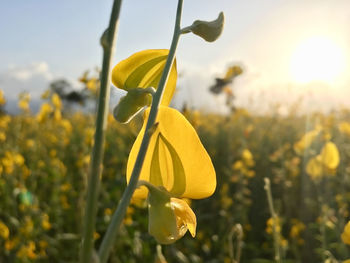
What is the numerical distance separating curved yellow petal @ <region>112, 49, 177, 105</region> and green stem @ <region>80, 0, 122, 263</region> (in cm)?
13

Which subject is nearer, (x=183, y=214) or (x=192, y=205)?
(x=183, y=214)

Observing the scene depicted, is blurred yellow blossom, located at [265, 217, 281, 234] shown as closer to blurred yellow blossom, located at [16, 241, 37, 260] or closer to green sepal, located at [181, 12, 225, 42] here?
green sepal, located at [181, 12, 225, 42]

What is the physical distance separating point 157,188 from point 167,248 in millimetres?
1948

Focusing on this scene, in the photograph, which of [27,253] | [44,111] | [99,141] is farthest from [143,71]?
[44,111]

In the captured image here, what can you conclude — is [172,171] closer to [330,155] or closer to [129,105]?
[129,105]

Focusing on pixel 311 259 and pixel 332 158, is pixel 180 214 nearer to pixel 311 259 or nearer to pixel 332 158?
pixel 332 158

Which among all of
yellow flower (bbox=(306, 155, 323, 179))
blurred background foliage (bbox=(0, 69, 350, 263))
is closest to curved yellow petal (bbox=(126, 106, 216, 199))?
blurred background foliage (bbox=(0, 69, 350, 263))

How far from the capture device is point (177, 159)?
0.41 m

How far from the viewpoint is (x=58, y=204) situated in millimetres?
2996

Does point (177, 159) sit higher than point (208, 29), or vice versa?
point (208, 29)

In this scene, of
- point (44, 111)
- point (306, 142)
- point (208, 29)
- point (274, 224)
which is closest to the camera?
point (208, 29)

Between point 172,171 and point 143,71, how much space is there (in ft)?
0.42

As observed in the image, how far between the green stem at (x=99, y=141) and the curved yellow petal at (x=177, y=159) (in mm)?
88

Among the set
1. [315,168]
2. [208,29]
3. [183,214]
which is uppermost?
[208,29]
